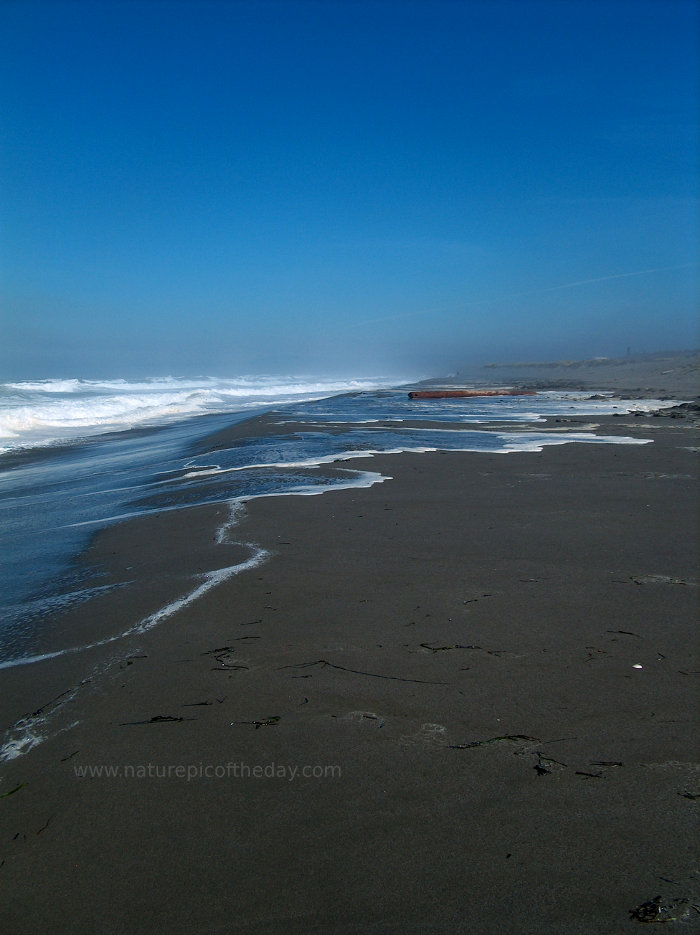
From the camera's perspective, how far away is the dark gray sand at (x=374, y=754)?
1713 millimetres

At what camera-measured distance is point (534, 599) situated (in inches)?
144

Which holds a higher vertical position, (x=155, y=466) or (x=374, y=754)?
(x=155, y=466)

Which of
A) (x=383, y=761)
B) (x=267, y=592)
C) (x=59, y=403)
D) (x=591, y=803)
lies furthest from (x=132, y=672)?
(x=59, y=403)

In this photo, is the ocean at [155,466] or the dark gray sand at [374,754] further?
the ocean at [155,466]

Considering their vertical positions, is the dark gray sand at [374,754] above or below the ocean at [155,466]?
below

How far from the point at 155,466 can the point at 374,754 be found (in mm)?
9148

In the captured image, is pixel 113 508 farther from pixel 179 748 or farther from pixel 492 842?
pixel 492 842

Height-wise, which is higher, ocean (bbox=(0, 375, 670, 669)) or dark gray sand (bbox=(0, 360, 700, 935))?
ocean (bbox=(0, 375, 670, 669))

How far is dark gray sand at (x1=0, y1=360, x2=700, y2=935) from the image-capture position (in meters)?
1.71

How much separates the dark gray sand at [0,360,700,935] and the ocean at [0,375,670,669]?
0.58m

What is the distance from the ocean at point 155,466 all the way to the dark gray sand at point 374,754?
0.58 m

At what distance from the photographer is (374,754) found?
2.29m

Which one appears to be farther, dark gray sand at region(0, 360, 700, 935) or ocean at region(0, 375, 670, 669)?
ocean at region(0, 375, 670, 669)

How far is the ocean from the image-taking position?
14.7 ft
